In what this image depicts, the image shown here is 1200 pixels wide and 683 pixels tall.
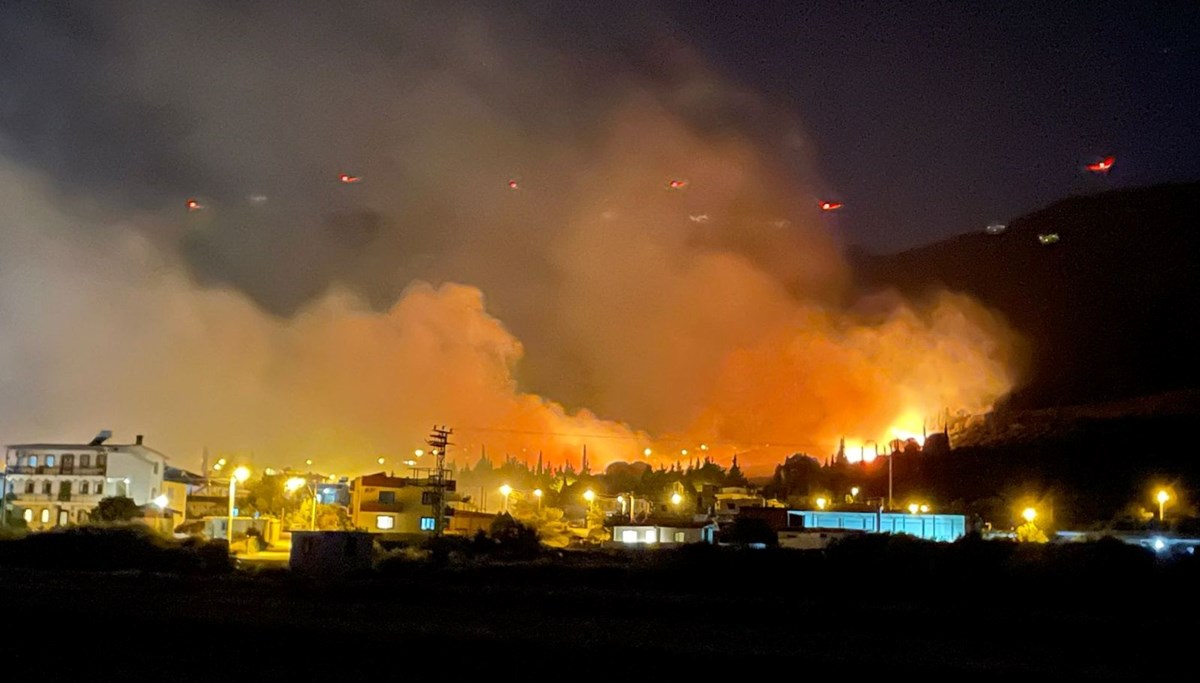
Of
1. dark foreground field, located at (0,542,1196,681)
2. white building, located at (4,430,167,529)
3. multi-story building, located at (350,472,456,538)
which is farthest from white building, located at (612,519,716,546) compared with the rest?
white building, located at (4,430,167,529)

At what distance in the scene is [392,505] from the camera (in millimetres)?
40438

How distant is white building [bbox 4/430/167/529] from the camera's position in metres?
39.9

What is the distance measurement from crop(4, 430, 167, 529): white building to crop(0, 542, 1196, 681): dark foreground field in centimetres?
1995

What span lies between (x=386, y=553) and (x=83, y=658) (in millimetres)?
15178

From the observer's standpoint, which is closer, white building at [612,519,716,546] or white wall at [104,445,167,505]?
white building at [612,519,716,546]

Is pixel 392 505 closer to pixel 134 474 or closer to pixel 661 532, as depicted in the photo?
pixel 134 474

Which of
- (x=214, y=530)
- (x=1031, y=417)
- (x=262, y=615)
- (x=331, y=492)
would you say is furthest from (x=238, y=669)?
(x=1031, y=417)

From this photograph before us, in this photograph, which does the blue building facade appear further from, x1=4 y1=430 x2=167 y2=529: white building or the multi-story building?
x1=4 y1=430 x2=167 y2=529: white building

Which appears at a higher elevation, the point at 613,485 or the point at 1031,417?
the point at 1031,417

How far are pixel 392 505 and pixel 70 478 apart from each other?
12.9 metres

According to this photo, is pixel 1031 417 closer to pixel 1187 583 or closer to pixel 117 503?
pixel 1187 583

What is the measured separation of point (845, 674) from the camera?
11.4m

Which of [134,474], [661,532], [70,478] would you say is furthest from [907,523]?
[70,478]

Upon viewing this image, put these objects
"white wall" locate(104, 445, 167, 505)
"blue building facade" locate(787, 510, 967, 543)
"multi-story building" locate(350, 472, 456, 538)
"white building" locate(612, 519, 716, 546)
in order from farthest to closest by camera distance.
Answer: "white wall" locate(104, 445, 167, 505), "multi-story building" locate(350, 472, 456, 538), "blue building facade" locate(787, 510, 967, 543), "white building" locate(612, 519, 716, 546)
